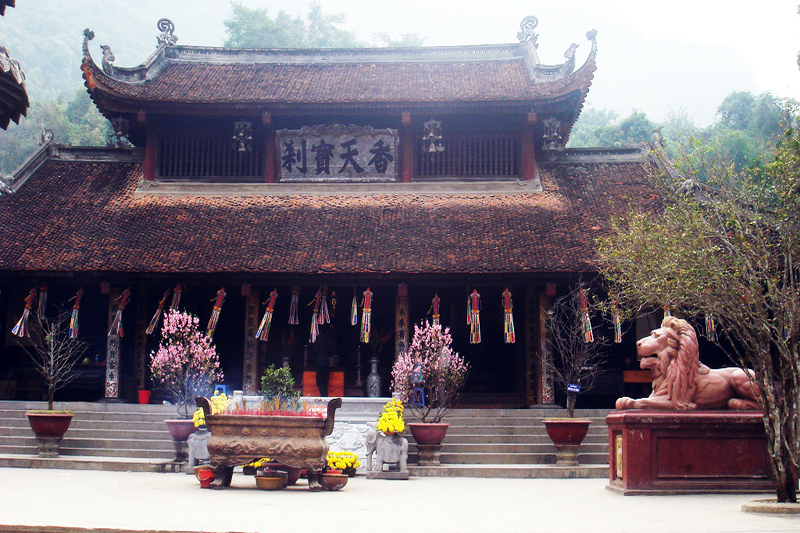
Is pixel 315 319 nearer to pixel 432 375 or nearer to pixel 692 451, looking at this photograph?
pixel 432 375

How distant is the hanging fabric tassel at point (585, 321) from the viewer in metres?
15.4

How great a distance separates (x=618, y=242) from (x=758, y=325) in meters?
5.15

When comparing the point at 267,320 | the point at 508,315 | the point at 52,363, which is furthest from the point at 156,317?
the point at 508,315

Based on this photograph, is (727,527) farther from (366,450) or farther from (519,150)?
(519,150)

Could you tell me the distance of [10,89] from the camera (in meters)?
6.82

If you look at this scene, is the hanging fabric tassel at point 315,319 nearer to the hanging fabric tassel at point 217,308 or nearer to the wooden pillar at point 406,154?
the hanging fabric tassel at point 217,308

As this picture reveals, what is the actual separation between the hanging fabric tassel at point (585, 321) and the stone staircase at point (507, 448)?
4.76ft

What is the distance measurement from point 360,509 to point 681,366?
4292 millimetres

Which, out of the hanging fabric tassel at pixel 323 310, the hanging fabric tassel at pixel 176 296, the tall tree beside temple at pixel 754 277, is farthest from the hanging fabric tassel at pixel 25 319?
the tall tree beside temple at pixel 754 277

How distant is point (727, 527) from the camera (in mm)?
6410

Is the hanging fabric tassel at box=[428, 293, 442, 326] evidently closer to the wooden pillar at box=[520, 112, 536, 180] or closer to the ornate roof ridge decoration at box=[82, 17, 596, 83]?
the wooden pillar at box=[520, 112, 536, 180]

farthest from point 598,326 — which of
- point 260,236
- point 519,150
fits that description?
point 260,236

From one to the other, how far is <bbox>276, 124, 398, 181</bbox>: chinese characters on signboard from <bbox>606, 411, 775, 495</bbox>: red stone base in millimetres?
11498

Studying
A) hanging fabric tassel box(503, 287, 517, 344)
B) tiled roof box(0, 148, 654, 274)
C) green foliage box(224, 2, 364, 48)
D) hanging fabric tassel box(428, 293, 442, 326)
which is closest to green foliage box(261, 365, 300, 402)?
tiled roof box(0, 148, 654, 274)
